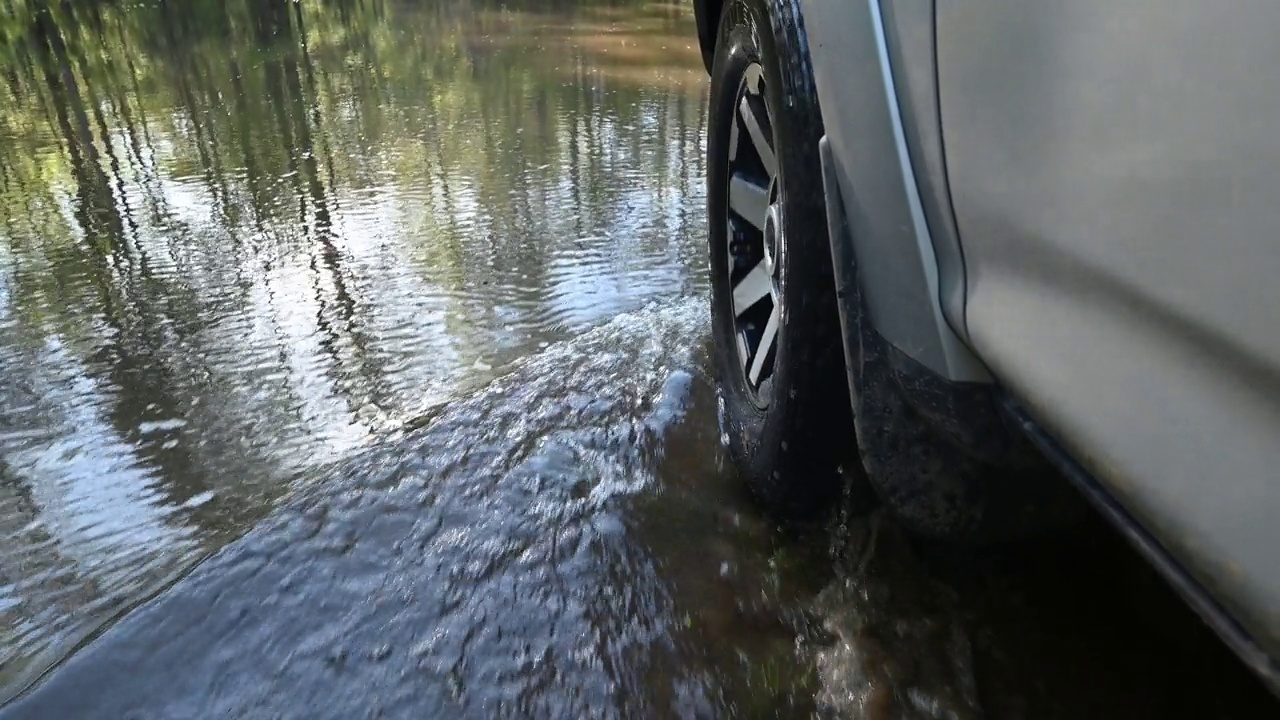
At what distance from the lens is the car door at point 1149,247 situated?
2.11 feet

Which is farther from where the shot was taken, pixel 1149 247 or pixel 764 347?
pixel 764 347

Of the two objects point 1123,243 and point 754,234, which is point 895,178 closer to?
point 1123,243

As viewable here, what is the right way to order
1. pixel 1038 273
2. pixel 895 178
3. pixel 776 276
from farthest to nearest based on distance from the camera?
pixel 776 276, pixel 895 178, pixel 1038 273

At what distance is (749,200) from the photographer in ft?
6.49

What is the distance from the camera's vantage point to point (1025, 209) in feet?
3.03

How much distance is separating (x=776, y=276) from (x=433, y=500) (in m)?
1.01

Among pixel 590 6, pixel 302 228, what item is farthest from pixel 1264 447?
pixel 590 6

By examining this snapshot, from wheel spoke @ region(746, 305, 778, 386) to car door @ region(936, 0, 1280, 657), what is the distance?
77cm

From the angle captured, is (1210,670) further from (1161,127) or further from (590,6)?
(590,6)

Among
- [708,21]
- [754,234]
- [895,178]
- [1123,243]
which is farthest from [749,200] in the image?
[1123,243]

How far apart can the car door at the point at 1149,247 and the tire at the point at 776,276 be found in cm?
47

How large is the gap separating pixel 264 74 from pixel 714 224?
717cm

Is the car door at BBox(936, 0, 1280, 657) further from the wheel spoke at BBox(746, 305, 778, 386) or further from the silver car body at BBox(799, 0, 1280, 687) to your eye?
the wheel spoke at BBox(746, 305, 778, 386)

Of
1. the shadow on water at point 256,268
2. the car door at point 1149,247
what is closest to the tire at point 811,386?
the car door at point 1149,247
